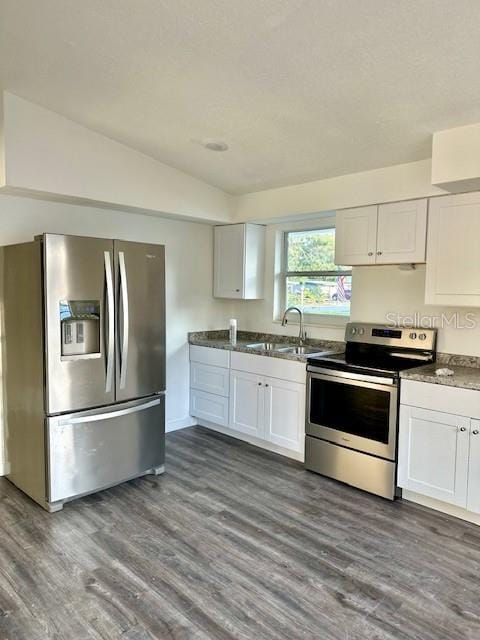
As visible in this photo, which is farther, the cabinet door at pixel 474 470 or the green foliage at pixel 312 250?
the green foliage at pixel 312 250

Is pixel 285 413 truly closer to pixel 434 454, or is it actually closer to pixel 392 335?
pixel 392 335

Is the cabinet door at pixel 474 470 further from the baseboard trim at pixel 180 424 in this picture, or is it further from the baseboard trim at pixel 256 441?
the baseboard trim at pixel 180 424

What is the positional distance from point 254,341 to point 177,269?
1063 millimetres

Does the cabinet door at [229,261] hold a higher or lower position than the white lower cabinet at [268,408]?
higher

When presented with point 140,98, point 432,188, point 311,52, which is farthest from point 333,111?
point 140,98

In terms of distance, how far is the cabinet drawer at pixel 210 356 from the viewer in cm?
422

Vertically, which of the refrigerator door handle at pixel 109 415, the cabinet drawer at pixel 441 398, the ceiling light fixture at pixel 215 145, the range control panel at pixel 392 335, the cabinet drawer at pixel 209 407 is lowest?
the cabinet drawer at pixel 209 407

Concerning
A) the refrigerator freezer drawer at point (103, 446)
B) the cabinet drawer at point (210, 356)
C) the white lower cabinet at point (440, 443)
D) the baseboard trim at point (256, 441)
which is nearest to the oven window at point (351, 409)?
the white lower cabinet at point (440, 443)

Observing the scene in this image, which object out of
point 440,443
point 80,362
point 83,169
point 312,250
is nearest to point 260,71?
point 83,169

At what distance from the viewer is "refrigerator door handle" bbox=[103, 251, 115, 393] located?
3045 millimetres

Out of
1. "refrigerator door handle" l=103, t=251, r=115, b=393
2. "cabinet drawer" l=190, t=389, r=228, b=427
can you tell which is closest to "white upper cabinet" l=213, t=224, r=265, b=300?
"cabinet drawer" l=190, t=389, r=228, b=427

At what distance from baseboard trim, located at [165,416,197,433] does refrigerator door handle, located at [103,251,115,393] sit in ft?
4.94

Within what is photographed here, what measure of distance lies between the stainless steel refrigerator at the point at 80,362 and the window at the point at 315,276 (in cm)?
159

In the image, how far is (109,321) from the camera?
3.07 m
